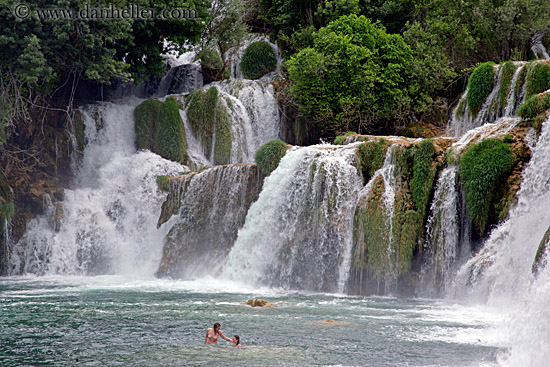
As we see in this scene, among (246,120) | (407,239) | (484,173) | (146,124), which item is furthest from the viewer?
(246,120)

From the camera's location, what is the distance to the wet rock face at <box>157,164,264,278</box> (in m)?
24.3

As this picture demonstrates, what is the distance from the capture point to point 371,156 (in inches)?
834

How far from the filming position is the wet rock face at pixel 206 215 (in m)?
24.3

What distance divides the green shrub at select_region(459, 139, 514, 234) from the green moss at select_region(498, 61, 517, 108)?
5.39 metres

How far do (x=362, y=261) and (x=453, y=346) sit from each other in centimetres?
798

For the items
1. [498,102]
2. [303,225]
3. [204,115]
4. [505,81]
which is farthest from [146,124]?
[505,81]

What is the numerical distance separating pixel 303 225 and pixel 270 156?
3268mm

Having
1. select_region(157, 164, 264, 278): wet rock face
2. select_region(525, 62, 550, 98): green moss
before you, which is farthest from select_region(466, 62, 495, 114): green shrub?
select_region(157, 164, 264, 278): wet rock face

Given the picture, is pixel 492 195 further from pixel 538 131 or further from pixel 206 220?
pixel 206 220

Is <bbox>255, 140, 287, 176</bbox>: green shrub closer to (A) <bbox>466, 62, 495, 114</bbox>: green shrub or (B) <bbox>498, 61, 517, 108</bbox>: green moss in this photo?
(A) <bbox>466, 62, 495, 114</bbox>: green shrub

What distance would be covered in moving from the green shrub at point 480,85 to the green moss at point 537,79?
1730mm

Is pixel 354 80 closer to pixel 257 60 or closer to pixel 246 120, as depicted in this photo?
pixel 246 120

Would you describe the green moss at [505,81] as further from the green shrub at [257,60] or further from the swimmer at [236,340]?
the green shrub at [257,60]

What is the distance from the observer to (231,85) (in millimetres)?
31766
